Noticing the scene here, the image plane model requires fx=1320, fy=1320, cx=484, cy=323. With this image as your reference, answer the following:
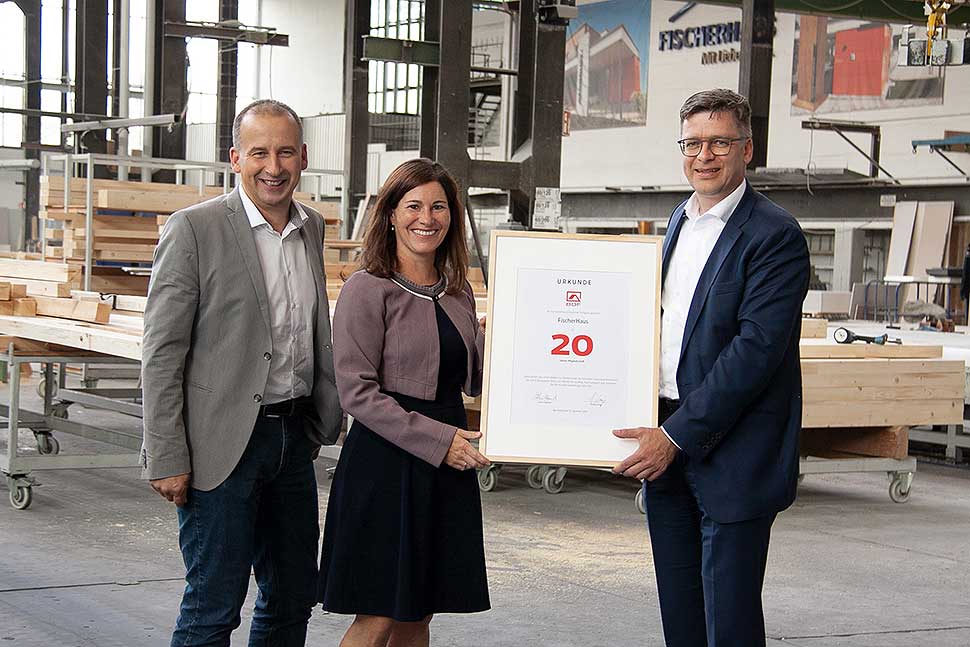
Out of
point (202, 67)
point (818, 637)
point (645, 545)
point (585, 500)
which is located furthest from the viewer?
point (202, 67)

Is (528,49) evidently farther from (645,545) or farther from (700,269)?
(700,269)

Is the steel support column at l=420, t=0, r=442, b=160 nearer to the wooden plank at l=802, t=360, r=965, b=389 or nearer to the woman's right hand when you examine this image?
the wooden plank at l=802, t=360, r=965, b=389

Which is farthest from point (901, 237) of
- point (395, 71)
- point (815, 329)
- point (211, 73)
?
point (211, 73)

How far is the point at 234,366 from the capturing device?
3.36 meters

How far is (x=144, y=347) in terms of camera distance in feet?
10.9

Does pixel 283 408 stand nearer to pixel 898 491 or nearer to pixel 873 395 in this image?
pixel 873 395

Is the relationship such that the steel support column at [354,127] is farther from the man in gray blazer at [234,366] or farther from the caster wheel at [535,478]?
the man in gray blazer at [234,366]

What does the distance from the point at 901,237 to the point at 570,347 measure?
64.8 ft

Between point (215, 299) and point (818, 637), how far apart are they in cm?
323

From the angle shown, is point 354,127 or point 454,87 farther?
point 354,127

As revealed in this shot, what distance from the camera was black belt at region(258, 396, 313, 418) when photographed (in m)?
3.45

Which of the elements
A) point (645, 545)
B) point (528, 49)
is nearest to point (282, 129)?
point (645, 545)

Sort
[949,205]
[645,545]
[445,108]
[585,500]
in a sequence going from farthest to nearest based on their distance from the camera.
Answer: [949,205] < [445,108] < [585,500] < [645,545]
